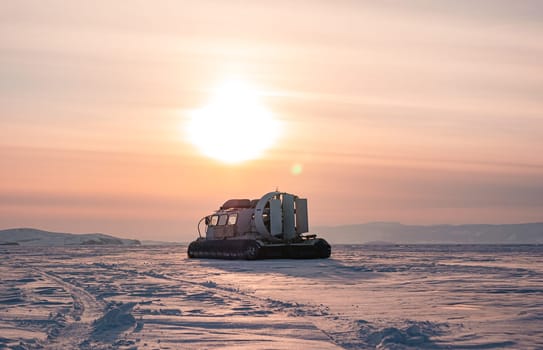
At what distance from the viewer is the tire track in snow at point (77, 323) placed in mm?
8828

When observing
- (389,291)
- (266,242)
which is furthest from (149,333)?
(266,242)

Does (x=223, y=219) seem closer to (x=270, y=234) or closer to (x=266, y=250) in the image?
(x=270, y=234)

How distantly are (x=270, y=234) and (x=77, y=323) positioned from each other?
2500 cm

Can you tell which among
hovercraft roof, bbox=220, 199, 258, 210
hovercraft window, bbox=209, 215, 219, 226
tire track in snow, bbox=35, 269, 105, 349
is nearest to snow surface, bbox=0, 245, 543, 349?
tire track in snow, bbox=35, 269, 105, 349

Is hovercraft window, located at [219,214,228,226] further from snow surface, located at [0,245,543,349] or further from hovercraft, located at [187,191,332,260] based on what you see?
snow surface, located at [0,245,543,349]

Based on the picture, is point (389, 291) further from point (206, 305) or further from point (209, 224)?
point (209, 224)

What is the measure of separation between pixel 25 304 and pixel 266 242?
22.9m

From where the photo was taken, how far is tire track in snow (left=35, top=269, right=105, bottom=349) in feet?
29.0

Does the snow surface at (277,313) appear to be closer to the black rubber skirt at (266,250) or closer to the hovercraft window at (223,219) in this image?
the black rubber skirt at (266,250)

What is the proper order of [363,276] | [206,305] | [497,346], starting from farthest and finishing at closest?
1. [363,276]
2. [206,305]
3. [497,346]

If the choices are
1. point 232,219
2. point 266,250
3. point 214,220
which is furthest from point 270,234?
point 214,220

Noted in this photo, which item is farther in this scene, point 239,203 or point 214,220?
point 214,220

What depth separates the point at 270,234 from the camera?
35438mm

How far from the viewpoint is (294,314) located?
Result: 11461mm
